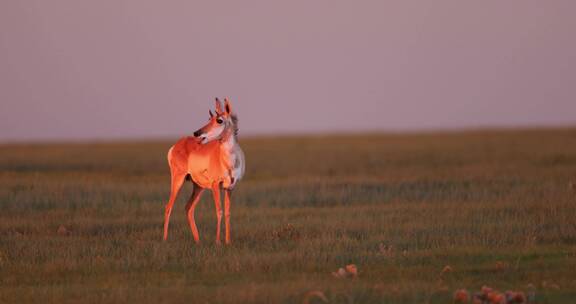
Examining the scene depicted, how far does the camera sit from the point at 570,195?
21.6m

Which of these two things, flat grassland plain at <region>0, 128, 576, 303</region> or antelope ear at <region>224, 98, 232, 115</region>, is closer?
flat grassland plain at <region>0, 128, 576, 303</region>

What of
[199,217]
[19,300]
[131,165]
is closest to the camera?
[19,300]

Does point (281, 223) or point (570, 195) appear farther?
point (570, 195)

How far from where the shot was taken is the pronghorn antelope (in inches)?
591

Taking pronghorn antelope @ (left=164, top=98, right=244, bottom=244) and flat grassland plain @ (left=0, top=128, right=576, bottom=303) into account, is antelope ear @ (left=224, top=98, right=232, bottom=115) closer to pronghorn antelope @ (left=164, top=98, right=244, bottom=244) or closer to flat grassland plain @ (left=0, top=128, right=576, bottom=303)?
pronghorn antelope @ (left=164, top=98, right=244, bottom=244)

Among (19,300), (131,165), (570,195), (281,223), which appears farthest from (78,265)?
(131,165)

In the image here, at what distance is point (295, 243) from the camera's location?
15.2 metres

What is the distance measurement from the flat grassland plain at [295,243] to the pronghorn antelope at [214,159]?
90 cm

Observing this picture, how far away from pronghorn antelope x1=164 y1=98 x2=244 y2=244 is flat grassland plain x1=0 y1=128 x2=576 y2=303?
0.90 meters

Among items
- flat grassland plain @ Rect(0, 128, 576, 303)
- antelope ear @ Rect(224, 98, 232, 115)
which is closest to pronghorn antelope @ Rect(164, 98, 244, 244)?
antelope ear @ Rect(224, 98, 232, 115)

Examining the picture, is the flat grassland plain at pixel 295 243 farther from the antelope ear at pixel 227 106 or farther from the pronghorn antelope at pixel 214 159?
the antelope ear at pixel 227 106

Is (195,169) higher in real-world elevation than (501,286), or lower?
higher

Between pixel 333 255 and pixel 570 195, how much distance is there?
32.1ft

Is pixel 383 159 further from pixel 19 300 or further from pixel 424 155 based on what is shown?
pixel 19 300
